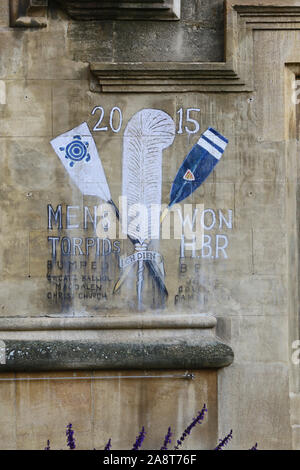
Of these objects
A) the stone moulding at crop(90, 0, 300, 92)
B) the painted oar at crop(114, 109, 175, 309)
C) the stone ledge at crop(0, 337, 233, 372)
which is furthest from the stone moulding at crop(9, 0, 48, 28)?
the stone ledge at crop(0, 337, 233, 372)

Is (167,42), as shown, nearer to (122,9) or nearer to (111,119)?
(122,9)

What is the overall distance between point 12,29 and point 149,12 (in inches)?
53.6

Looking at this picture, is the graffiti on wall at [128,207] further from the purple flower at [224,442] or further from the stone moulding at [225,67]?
the purple flower at [224,442]

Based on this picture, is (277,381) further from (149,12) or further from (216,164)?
(149,12)

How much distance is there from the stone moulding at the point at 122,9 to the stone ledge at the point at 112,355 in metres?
3.19

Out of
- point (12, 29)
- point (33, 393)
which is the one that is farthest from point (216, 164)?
point (33, 393)

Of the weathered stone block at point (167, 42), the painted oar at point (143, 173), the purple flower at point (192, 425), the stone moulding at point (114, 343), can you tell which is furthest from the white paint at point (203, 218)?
the purple flower at point (192, 425)

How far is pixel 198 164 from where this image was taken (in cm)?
671

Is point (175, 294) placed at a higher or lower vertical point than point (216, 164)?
lower

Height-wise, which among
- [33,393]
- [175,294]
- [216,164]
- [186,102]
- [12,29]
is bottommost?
[33,393]

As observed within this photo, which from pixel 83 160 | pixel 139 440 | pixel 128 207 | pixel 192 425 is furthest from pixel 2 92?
pixel 192 425

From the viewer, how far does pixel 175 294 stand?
6.67 metres

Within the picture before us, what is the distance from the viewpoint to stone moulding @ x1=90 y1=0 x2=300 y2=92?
661 cm

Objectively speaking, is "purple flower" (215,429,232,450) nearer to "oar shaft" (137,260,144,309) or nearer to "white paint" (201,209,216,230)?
"oar shaft" (137,260,144,309)
